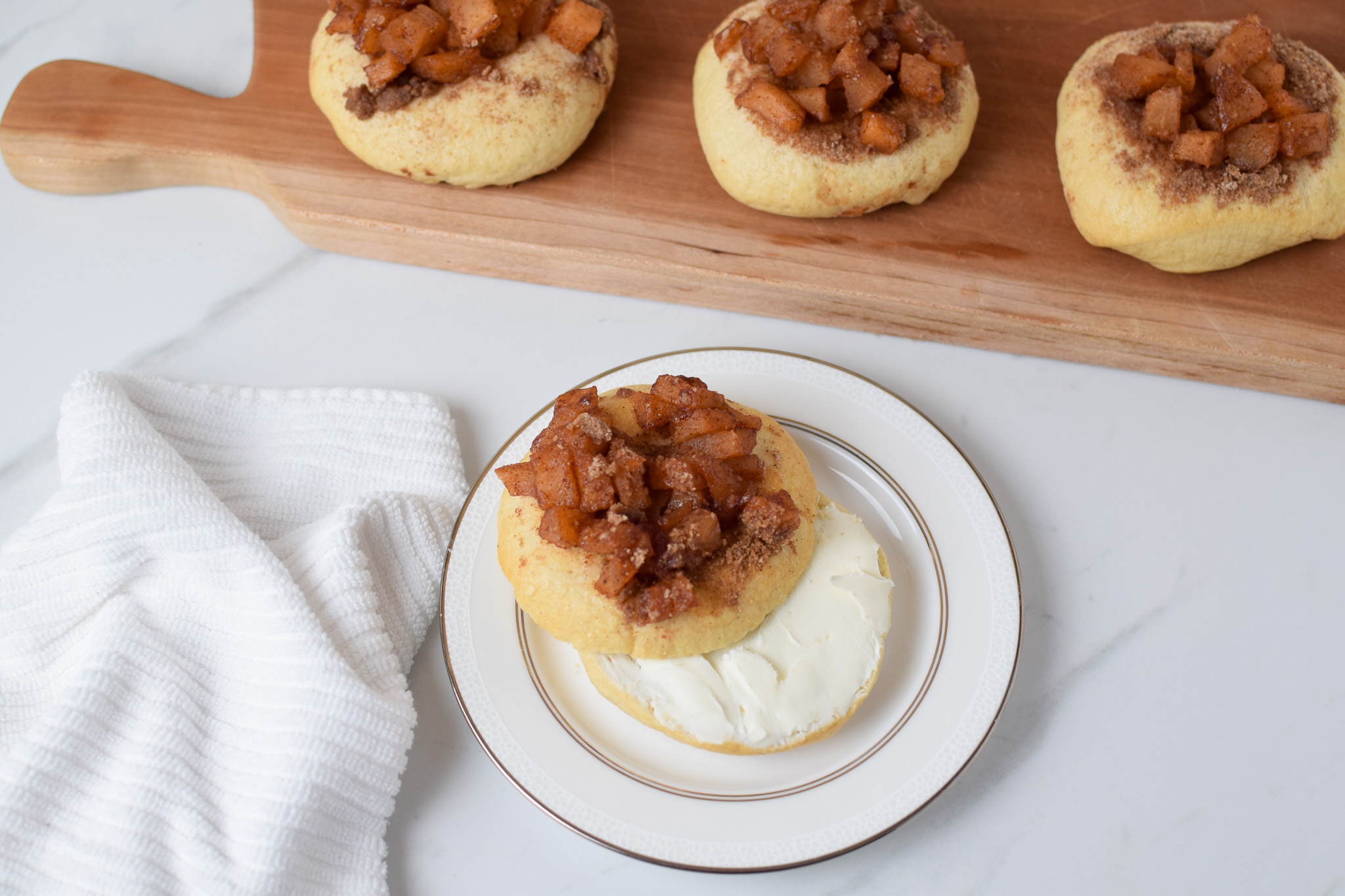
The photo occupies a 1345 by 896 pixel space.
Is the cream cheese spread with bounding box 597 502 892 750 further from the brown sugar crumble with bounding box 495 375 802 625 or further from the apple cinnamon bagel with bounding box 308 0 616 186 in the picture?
the apple cinnamon bagel with bounding box 308 0 616 186

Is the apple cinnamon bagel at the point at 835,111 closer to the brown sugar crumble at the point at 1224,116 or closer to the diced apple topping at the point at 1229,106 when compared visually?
the diced apple topping at the point at 1229,106

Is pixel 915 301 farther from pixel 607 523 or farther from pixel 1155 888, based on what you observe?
pixel 1155 888

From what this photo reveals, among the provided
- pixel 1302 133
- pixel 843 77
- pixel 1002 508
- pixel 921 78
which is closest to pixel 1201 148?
pixel 1302 133

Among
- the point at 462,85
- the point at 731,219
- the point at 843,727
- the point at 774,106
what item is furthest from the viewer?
the point at 731,219

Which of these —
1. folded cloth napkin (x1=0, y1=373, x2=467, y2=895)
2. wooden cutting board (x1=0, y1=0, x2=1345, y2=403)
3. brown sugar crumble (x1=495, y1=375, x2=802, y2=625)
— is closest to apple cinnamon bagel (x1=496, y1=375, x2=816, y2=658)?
brown sugar crumble (x1=495, y1=375, x2=802, y2=625)

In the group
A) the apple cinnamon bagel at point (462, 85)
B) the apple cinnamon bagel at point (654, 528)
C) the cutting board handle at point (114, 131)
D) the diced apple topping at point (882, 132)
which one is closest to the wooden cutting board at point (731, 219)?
the cutting board handle at point (114, 131)

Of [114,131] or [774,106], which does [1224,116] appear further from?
[114,131]

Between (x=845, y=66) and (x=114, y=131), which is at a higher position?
(x=114, y=131)
